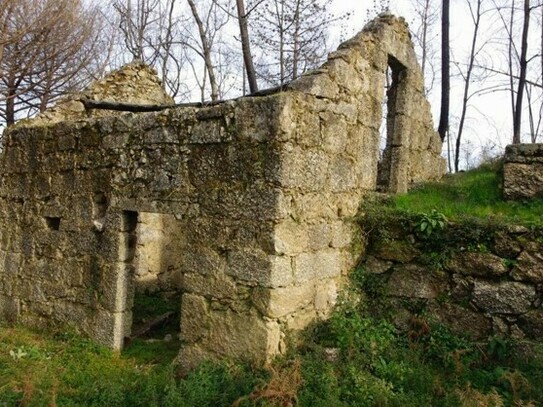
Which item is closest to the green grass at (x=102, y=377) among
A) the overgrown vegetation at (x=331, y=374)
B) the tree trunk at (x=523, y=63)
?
the overgrown vegetation at (x=331, y=374)

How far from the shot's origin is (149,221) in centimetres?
849

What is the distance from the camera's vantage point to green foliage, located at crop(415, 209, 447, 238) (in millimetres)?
5137

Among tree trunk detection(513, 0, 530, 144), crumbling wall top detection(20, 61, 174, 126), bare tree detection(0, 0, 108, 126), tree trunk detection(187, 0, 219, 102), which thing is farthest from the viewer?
tree trunk detection(187, 0, 219, 102)

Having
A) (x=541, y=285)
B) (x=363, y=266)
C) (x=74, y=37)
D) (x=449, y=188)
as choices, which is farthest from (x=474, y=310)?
(x=74, y=37)

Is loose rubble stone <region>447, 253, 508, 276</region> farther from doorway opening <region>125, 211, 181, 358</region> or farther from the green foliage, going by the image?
doorway opening <region>125, 211, 181, 358</region>

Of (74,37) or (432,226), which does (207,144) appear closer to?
(432,226)

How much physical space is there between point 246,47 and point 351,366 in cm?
1052

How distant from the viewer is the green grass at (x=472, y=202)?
534 cm

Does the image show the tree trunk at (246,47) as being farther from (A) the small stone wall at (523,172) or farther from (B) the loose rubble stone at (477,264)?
(B) the loose rubble stone at (477,264)

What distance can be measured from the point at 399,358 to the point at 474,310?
940 mm

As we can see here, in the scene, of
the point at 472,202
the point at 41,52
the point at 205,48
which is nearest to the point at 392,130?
the point at 472,202

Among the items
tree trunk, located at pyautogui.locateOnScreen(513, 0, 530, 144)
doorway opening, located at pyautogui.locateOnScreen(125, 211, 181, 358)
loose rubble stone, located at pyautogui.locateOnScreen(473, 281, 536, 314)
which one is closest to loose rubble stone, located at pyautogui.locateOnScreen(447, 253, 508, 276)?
→ loose rubble stone, located at pyautogui.locateOnScreen(473, 281, 536, 314)

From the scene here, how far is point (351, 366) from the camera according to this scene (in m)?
4.42

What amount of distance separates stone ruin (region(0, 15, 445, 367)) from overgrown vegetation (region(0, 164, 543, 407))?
0.29 meters
